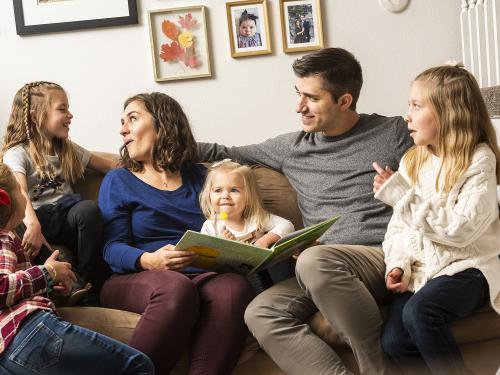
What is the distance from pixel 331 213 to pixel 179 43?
110 centimetres

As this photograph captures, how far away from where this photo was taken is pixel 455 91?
6.07ft

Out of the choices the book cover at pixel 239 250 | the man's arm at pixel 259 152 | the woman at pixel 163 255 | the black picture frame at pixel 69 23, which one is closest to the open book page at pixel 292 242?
the book cover at pixel 239 250

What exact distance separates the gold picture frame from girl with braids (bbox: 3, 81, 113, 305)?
1.90 ft

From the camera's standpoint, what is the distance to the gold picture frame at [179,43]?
2807 mm

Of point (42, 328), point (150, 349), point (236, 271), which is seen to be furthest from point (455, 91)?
point (42, 328)

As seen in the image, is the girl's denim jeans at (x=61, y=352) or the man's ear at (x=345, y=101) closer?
the girl's denim jeans at (x=61, y=352)

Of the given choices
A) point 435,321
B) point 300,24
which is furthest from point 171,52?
point 435,321

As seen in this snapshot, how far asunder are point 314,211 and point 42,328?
0.93 m

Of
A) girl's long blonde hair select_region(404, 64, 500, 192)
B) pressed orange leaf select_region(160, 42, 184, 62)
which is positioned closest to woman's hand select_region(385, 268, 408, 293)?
girl's long blonde hair select_region(404, 64, 500, 192)

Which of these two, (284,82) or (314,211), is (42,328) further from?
(284,82)

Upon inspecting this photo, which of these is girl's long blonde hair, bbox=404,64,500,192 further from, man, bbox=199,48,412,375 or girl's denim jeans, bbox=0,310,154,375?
girl's denim jeans, bbox=0,310,154,375

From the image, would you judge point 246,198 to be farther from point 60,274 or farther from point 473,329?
point 473,329

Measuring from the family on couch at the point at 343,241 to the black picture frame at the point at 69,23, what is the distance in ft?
2.37

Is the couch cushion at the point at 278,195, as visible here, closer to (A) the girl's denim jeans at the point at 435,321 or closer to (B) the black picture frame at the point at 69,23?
(A) the girl's denim jeans at the point at 435,321
